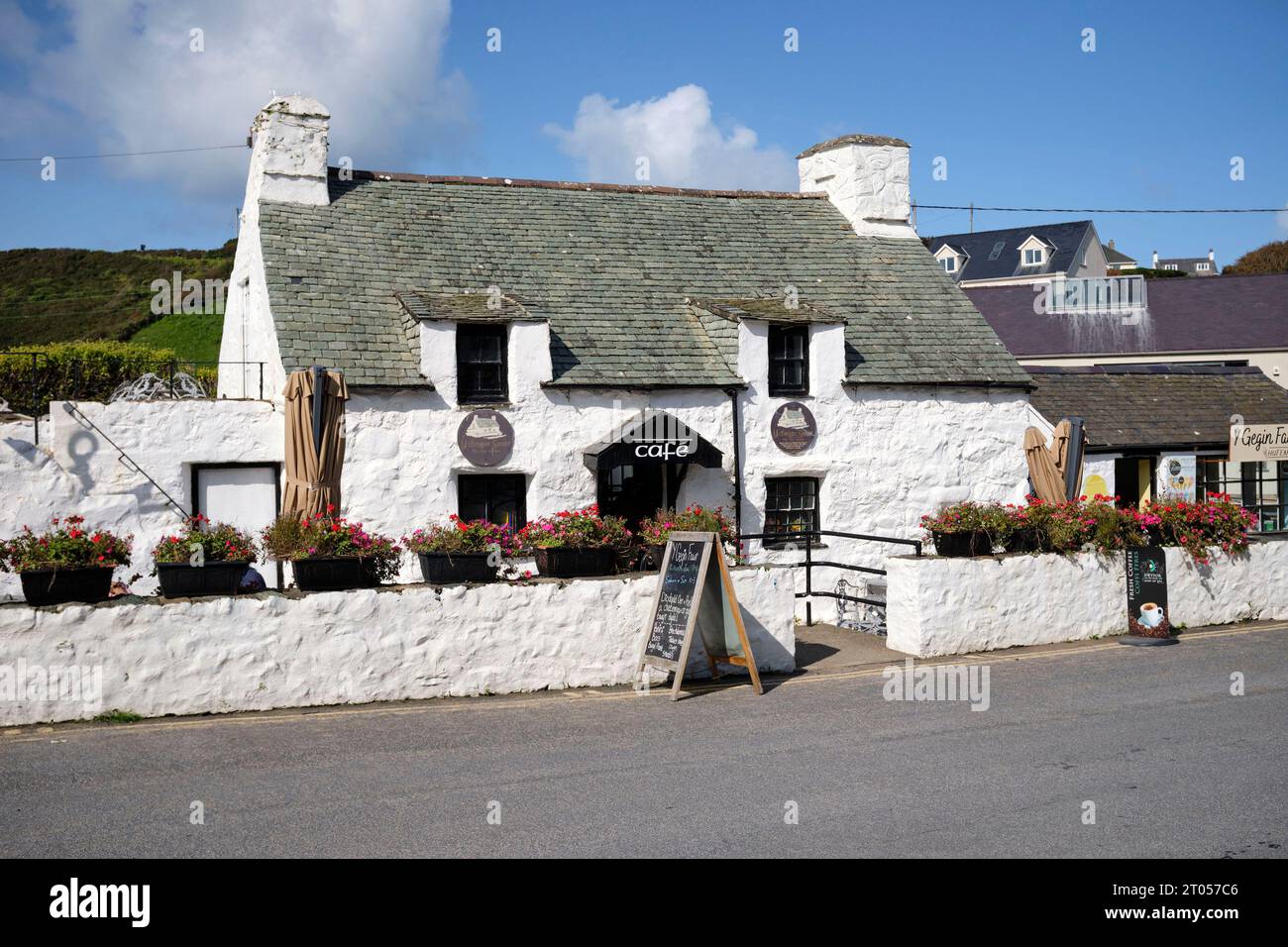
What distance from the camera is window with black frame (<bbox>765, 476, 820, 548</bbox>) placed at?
59.2 feet

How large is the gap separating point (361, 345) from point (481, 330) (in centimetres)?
167

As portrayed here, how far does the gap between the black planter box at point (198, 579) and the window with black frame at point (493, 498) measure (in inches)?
220

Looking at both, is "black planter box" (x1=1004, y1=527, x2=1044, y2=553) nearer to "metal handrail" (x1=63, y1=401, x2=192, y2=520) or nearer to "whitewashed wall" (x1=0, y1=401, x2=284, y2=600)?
"whitewashed wall" (x1=0, y1=401, x2=284, y2=600)

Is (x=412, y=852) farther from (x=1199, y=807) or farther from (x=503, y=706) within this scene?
(x=1199, y=807)

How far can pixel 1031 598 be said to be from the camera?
47.6 ft

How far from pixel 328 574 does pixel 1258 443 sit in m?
16.8

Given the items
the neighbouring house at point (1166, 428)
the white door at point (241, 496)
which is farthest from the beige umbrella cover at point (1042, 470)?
the white door at point (241, 496)

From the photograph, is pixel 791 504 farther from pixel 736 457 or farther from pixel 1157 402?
pixel 1157 402

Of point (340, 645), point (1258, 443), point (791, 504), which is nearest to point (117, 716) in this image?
point (340, 645)

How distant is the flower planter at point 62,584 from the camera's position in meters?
10.1

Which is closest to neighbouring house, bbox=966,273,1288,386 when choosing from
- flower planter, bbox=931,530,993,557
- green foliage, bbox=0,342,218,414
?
flower planter, bbox=931,530,993,557

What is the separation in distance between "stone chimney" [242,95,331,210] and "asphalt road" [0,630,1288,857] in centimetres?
1023

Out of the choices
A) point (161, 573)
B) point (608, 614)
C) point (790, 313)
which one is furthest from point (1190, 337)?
point (161, 573)

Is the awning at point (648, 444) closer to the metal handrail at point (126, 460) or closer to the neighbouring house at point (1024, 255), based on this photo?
the metal handrail at point (126, 460)
